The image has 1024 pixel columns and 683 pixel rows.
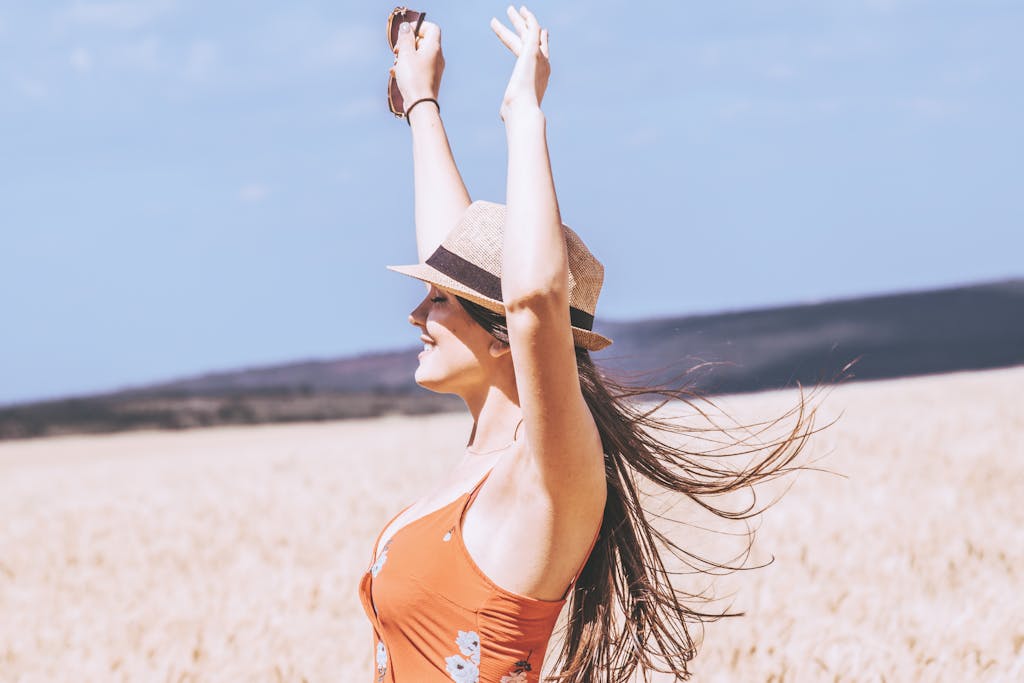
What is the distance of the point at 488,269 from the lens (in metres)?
2.00

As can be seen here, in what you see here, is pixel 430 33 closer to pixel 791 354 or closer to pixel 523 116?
pixel 523 116

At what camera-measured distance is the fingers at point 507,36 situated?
1804 millimetres

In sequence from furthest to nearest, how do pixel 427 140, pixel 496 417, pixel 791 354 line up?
pixel 791 354 → pixel 427 140 → pixel 496 417

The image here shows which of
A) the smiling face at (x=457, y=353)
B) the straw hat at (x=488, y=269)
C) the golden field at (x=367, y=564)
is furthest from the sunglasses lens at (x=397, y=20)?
the golden field at (x=367, y=564)

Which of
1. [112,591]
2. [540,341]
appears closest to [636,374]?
[540,341]

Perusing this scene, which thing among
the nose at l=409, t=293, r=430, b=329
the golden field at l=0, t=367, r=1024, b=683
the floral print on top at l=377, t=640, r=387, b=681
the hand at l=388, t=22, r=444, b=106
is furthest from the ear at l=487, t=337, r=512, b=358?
the golden field at l=0, t=367, r=1024, b=683

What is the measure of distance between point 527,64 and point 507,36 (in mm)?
113

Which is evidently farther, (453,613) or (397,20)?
(397,20)

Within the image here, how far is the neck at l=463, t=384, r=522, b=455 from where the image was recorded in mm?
2078

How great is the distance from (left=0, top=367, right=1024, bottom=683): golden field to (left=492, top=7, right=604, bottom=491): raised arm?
1.57 meters

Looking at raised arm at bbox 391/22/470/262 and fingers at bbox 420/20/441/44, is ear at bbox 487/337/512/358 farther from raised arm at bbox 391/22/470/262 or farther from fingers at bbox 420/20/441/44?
fingers at bbox 420/20/441/44

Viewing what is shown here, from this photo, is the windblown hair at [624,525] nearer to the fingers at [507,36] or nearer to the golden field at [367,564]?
the fingers at [507,36]

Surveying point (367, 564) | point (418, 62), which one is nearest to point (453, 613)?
point (418, 62)

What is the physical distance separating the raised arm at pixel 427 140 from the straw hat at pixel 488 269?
519mm
